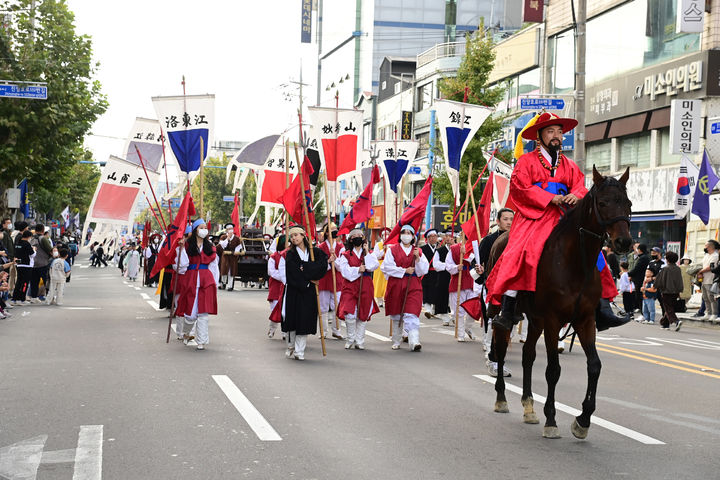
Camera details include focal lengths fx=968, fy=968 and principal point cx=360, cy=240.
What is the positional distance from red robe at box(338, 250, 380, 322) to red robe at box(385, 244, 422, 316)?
287 mm

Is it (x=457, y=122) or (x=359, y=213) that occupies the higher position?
(x=457, y=122)

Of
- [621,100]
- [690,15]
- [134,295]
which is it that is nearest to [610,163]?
[621,100]

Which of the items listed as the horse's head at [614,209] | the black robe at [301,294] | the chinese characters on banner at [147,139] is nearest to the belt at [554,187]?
the horse's head at [614,209]

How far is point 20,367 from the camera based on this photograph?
11.3 m

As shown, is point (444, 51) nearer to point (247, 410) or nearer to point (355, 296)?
point (355, 296)

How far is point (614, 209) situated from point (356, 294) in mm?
7455

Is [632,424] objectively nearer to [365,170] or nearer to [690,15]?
[690,15]

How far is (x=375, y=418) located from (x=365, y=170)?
25109mm

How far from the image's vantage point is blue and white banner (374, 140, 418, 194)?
90.2 feet

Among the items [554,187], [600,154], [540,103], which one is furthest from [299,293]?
[600,154]

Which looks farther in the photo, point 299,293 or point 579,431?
point 299,293

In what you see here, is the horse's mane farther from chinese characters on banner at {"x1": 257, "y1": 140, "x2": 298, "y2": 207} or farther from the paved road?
chinese characters on banner at {"x1": 257, "y1": 140, "x2": 298, "y2": 207}

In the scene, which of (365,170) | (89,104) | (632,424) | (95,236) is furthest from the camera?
(365,170)

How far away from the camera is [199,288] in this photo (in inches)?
536
